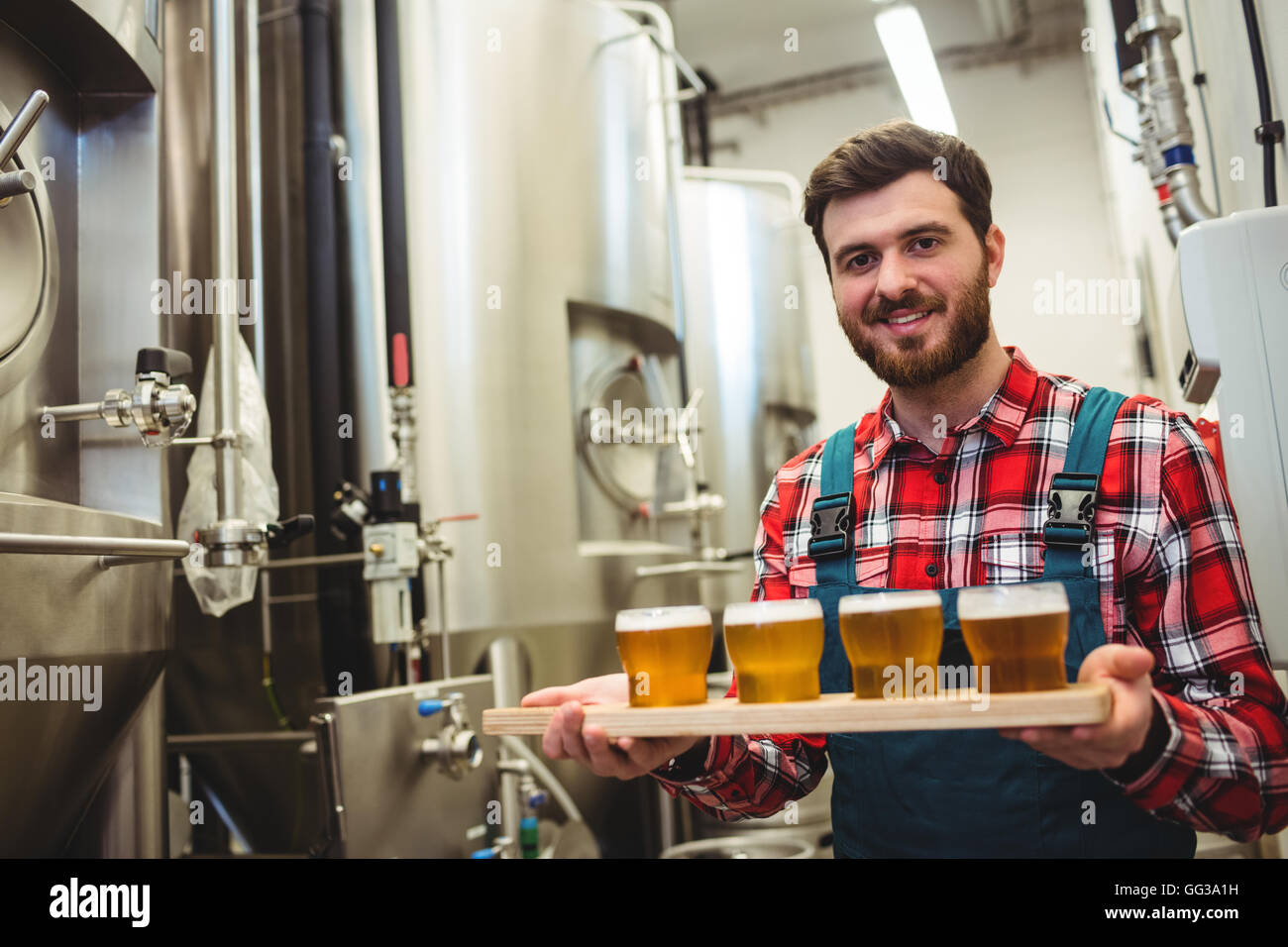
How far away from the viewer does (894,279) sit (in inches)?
48.8

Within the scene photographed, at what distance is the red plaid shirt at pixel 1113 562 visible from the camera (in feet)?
3.24

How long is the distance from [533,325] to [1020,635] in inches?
81.4

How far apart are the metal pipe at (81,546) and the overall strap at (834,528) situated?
86 centimetres

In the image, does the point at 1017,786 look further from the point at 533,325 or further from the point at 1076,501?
the point at 533,325

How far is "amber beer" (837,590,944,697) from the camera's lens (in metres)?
0.97

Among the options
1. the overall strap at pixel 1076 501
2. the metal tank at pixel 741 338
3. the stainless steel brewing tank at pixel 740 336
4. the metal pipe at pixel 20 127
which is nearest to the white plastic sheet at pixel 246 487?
the metal pipe at pixel 20 127

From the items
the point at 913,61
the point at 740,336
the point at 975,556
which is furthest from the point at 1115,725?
the point at 740,336

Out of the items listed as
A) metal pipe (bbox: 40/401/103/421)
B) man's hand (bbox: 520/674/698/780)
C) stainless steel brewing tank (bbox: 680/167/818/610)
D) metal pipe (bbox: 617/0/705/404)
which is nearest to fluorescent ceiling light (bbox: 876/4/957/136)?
metal pipe (bbox: 617/0/705/404)

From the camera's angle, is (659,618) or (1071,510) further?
(1071,510)

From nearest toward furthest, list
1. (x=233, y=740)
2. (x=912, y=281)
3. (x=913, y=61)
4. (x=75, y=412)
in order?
1. (x=912, y=281)
2. (x=75, y=412)
3. (x=233, y=740)
4. (x=913, y=61)

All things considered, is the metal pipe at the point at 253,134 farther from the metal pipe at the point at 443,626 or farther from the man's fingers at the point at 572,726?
the man's fingers at the point at 572,726
